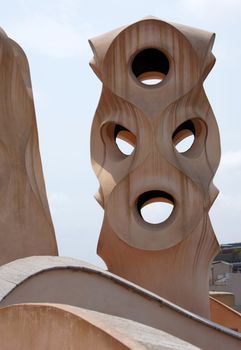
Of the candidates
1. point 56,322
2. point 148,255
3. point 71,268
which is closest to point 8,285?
point 71,268

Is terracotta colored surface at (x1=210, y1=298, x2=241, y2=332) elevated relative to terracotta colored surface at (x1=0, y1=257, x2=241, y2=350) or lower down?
lower down

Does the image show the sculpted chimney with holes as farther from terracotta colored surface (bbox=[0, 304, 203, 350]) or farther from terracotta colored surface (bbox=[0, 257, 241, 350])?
terracotta colored surface (bbox=[0, 304, 203, 350])

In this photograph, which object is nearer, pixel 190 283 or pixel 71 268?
pixel 71 268

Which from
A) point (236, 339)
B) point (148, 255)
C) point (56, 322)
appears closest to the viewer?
point (56, 322)

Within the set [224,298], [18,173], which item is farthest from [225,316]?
[18,173]

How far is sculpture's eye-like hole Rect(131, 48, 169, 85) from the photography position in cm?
1681

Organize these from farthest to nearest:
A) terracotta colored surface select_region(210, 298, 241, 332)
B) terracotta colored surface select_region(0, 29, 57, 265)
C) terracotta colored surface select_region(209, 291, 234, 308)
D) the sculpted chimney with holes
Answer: terracotta colored surface select_region(209, 291, 234, 308), terracotta colored surface select_region(210, 298, 241, 332), the sculpted chimney with holes, terracotta colored surface select_region(0, 29, 57, 265)

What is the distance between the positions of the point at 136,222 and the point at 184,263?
1525 millimetres

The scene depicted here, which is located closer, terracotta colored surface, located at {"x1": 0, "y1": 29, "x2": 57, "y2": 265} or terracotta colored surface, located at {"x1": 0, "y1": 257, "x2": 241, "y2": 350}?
terracotta colored surface, located at {"x1": 0, "y1": 257, "x2": 241, "y2": 350}

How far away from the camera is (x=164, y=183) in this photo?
612 inches

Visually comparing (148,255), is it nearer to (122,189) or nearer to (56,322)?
(122,189)

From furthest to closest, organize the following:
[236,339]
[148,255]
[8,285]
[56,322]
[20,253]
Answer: [148,255], [20,253], [236,339], [8,285], [56,322]

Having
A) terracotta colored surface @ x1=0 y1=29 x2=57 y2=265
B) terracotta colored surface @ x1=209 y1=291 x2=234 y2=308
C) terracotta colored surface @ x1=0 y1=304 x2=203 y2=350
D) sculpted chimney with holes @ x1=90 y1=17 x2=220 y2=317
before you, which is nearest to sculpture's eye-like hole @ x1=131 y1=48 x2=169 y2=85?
sculpted chimney with holes @ x1=90 y1=17 x2=220 y2=317

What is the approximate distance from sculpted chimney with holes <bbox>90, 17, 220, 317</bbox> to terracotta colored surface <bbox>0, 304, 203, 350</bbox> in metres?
10.6
